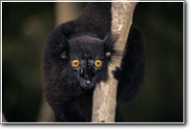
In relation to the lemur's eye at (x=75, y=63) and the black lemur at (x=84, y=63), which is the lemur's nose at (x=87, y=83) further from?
the lemur's eye at (x=75, y=63)

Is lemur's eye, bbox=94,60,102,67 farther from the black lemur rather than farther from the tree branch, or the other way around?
the tree branch

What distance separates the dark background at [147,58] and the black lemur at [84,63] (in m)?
0.15

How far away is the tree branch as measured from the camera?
3.16 metres

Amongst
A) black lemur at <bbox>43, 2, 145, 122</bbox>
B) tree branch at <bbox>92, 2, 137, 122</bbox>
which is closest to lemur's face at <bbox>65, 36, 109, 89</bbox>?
black lemur at <bbox>43, 2, 145, 122</bbox>

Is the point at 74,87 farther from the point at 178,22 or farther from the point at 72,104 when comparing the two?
the point at 178,22

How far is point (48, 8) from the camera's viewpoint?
427 centimetres

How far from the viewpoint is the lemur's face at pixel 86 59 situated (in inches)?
118

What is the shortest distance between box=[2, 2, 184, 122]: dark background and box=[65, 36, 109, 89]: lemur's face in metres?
0.59

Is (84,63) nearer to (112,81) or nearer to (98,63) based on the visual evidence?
(98,63)

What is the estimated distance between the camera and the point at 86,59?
9.78 feet

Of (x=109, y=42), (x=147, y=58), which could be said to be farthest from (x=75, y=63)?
(x=147, y=58)

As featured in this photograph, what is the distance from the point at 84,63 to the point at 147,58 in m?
1.09

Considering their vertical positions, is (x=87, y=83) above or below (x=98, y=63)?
below

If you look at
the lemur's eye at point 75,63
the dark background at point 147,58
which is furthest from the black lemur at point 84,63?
the dark background at point 147,58
